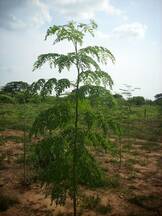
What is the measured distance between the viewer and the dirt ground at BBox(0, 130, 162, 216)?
7.64 metres

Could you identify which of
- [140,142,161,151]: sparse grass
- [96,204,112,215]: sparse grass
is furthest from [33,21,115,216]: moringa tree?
[140,142,161,151]: sparse grass

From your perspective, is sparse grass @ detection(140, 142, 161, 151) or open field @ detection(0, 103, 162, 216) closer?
open field @ detection(0, 103, 162, 216)

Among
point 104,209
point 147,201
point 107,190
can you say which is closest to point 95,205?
point 104,209

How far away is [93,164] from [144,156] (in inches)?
384

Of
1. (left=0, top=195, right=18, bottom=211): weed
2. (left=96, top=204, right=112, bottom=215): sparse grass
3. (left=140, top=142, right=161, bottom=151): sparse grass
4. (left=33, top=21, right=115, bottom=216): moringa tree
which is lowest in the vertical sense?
(left=96, top=204, right=112, bottom=215): sparse grass

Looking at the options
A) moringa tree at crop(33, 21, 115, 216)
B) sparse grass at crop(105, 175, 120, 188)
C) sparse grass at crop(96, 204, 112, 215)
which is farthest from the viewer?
sparse grass at crop(105, 175, 120, 188)

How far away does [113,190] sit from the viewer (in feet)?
30.0

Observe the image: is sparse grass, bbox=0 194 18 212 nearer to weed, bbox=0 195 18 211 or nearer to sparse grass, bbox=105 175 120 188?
weed, bbox=0 195 18 211

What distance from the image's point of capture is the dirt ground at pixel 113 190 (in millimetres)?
7637

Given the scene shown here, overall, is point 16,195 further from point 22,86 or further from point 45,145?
point 45,145

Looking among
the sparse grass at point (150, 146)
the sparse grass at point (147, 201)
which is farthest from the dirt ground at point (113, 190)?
the sparse grass at point (150, 146)

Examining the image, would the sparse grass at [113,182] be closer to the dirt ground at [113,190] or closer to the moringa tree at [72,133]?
the dirt ground at [113,190]

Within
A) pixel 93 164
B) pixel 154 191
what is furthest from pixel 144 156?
pixel 93 164

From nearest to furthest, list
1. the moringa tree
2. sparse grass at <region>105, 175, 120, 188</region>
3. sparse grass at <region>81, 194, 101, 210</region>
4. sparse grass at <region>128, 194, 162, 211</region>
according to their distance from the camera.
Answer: the moringa tree
sparse grass at <region>81, 194, 101, 210</region>
sparse grass at <region>128, 194, 162, 211</region>
sparse grass at <region>105, 175, 120, 188</region>
